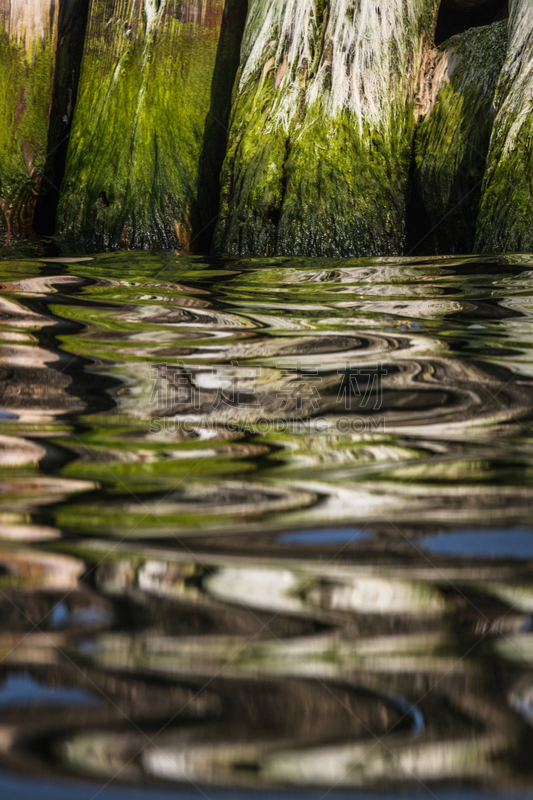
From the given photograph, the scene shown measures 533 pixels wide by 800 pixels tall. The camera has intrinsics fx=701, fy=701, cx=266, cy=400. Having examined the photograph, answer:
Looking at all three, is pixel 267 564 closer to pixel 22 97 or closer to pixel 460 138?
pixel 460 138

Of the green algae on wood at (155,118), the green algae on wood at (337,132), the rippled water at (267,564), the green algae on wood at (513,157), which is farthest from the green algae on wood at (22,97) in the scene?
the rippled water at (267,564)

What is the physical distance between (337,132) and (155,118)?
41.3 inches

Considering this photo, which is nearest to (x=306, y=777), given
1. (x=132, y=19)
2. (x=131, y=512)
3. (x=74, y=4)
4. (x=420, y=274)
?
(x=131, y=512)

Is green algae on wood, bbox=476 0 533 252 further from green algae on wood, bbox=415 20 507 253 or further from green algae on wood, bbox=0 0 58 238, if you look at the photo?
green algae on wood, bbox=0 0 58 238

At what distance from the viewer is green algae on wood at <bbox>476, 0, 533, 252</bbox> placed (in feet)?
9.02

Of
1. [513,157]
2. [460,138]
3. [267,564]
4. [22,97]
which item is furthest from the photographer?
[22,97]

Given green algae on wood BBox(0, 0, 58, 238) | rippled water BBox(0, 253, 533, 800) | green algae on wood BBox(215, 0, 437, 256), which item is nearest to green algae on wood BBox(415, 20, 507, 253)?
green algae on wood BBox(215, 0, 437, 256)

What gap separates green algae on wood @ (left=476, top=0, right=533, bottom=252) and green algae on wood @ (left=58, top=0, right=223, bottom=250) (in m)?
1.53

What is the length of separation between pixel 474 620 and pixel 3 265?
2602mm

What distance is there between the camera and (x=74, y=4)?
402 centimetres

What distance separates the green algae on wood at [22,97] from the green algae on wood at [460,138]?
87.2 inches

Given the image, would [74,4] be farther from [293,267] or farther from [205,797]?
[205,797]

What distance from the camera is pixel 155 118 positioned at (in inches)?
145

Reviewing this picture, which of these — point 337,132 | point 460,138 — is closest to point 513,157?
point 460,138
